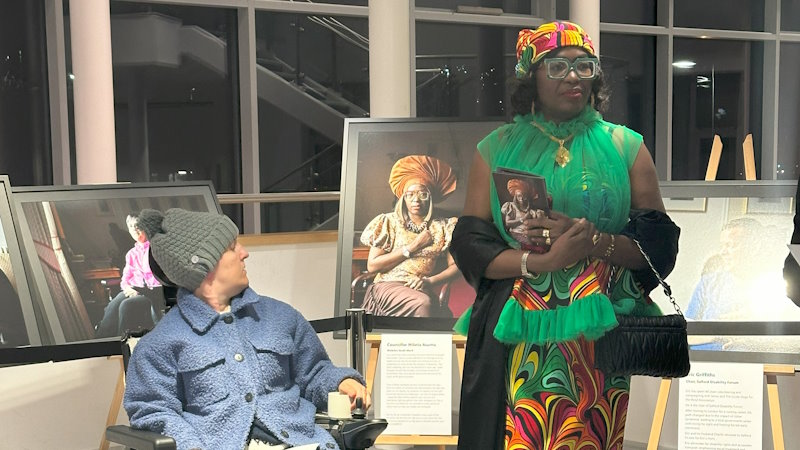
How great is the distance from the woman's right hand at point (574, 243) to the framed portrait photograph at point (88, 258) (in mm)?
1929

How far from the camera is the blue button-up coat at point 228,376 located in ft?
8.87

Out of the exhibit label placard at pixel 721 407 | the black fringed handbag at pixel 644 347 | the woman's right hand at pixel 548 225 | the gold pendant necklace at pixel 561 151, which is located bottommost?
the exhibit label placard at pixel 721 407

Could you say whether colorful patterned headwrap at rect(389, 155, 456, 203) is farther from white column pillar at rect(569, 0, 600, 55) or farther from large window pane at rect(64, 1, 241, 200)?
large window pane at rect(64, 1, 241, 200)

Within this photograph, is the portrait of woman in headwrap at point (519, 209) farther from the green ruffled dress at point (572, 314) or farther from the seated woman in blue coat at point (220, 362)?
the seated woman in blue coat at point (220, 362)

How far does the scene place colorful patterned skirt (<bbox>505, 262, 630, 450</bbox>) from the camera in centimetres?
256

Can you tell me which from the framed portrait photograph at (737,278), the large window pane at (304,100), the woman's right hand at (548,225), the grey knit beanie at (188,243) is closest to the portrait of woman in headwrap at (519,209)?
the woman's right hand at (548,225)

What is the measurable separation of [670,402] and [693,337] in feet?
1.72

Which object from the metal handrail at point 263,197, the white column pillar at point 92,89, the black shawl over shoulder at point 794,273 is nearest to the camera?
the black shawl over shoulder at point 794,273

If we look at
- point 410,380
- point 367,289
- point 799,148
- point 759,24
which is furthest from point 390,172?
point 799,148

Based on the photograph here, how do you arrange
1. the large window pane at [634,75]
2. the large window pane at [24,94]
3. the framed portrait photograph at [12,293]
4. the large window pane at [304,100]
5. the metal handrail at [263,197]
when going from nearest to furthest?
the framed portrait photograph at [12,293] → the metal handrail at [263,197] → the large window pane at [24,94] → the large window pane at [304,100] → the large window pane at [634,75]

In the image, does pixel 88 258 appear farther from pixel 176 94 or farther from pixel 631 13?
pixel 631 13

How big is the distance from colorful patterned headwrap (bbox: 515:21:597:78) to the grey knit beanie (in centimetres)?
90

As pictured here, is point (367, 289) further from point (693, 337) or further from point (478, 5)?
point (478, 5)

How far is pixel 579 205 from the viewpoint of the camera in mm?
2586
